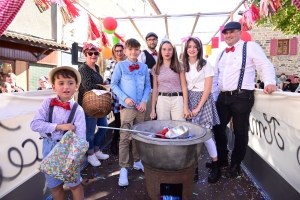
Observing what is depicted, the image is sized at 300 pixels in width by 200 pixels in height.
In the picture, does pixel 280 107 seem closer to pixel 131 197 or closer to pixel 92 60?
pixel 131 197

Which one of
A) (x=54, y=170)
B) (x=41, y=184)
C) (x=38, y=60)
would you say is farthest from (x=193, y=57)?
(x=38, y=60)

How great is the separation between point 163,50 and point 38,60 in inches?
391

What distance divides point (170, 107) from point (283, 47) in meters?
20.4

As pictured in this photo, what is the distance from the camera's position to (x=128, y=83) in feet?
9.57

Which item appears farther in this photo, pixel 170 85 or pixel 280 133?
pixel 170 85

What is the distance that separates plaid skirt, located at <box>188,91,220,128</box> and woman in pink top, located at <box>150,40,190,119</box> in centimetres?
12

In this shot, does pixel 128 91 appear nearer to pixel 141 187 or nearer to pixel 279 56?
pixel 141 187

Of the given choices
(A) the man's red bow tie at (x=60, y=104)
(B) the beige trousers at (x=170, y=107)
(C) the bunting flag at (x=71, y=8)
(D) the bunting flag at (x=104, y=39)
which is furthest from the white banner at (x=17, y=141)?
(D) the bunting flag at (x=104, y=39)

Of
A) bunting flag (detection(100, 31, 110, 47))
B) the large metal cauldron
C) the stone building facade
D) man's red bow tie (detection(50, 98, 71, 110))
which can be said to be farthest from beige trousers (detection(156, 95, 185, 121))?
the stone building facade

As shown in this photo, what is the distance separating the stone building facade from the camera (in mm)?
18766

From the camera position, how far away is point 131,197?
8.50 ft

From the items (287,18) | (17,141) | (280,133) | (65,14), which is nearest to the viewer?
(17,141)

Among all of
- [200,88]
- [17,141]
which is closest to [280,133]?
[200,88]

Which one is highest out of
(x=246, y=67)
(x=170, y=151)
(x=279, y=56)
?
(x=279, y=56)
